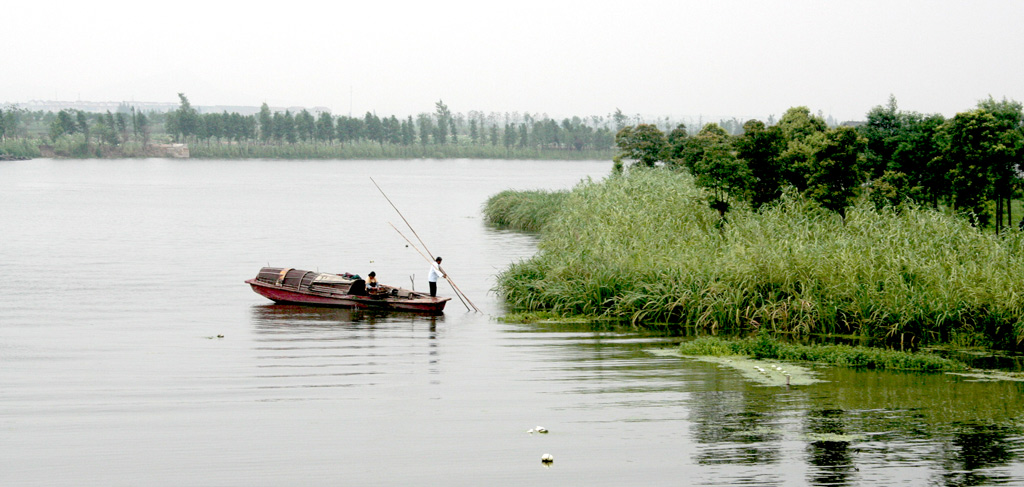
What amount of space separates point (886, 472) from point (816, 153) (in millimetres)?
17579

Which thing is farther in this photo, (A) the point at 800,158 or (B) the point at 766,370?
(A) the point at 800,158

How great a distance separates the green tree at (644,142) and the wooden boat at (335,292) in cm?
2948

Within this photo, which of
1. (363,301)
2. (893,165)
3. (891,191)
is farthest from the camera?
(893,165)

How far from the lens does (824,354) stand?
19094 mm

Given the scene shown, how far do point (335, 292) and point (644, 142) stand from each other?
101 ft

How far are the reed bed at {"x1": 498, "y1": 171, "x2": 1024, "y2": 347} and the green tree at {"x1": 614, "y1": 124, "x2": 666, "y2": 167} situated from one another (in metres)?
24.9

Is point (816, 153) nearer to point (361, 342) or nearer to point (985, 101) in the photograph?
point (985, 101)

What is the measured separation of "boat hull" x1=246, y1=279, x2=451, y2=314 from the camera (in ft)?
83.8

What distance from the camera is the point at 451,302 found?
2823 centimetres

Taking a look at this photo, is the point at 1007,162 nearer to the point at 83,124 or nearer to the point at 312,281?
the point at 312,281

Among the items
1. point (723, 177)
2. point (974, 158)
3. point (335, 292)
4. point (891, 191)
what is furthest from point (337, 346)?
point (974, 158)

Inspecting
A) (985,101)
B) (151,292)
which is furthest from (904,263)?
(151,292)

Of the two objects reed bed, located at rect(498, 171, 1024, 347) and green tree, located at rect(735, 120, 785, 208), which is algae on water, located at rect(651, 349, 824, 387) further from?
green tree, located at rect(735, 120, 785, 208)

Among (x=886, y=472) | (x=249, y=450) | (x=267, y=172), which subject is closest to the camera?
(x=886, y=472)
